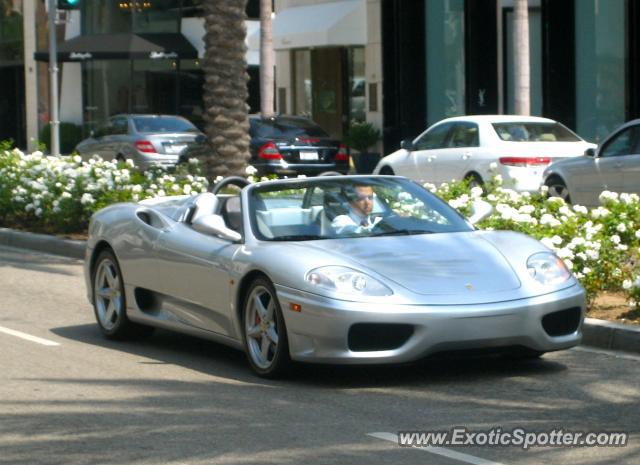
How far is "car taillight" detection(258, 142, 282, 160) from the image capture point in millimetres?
26312

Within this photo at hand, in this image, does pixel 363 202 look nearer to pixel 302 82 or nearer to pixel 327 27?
pixel 327 27

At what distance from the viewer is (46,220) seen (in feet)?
60.6

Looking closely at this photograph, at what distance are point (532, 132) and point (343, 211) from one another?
1260 cm

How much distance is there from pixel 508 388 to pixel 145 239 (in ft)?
10.6

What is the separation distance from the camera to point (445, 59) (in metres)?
32.4

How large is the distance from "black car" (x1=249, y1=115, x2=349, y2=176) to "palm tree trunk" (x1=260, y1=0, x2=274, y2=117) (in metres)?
4.57

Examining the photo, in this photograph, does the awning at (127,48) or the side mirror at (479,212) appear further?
the awning at (127,48)

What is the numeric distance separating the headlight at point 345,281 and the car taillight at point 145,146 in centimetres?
2057

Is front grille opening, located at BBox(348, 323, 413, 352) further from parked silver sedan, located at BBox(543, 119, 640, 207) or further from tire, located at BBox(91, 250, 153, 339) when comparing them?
parked silver sedan, located at BBox(543, 119, 640, 207)

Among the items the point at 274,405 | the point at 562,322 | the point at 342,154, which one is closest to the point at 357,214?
the point at 562,322

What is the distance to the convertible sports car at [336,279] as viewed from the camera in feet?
27.0

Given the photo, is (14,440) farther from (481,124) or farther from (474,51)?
(474,51)

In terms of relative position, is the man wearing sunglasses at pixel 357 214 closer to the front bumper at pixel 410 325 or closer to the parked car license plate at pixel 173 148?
the front bumper at pixel 410 325

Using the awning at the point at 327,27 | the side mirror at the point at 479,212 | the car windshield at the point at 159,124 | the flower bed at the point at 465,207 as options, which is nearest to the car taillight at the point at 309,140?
the car windshield at the point at 159,124
